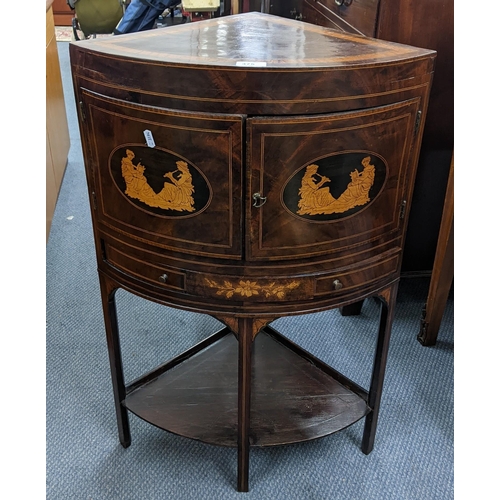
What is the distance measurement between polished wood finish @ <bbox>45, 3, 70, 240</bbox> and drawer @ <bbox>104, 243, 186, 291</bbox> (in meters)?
1.24

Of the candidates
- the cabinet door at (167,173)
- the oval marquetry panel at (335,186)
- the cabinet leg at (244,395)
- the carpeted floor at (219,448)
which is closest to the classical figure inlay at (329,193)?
the oval marquetry panel at (335,186)

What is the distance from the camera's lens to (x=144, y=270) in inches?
41.1

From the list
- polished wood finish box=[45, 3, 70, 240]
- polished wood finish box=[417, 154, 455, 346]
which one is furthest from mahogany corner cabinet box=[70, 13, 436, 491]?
polished wood finish box=[45, 3, 70, 240]

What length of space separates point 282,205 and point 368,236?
20 centimetres

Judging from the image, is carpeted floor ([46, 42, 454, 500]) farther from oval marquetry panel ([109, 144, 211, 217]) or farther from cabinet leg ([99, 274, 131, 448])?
oval marquetry panel ([109, 144, 211, 217])

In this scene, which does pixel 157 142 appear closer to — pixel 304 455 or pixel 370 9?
pixel 370 9

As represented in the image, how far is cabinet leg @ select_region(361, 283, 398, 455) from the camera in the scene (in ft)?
3.84

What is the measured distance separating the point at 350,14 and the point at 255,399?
1.06 metres

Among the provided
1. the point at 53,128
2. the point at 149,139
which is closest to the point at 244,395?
the point at 149,139

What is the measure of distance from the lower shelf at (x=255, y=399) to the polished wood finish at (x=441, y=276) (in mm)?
422

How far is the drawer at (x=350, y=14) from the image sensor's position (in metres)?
1.38

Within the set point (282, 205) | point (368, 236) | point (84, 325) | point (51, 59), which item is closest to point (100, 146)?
point (282, 205)

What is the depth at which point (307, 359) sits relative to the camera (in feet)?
5.04

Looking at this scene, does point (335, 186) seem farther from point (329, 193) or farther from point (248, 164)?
point (248, 164)
